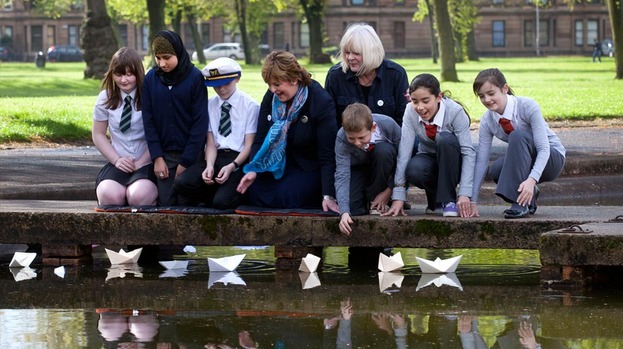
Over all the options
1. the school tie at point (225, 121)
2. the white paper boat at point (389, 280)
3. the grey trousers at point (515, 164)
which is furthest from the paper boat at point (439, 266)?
the school tie at point (225, 121)

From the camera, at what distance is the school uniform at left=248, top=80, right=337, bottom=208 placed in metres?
8.46

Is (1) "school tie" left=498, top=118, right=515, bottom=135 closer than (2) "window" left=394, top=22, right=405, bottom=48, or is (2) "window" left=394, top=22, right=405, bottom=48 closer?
(1) "school tie" left=498, top=118, right=515, bottom=135

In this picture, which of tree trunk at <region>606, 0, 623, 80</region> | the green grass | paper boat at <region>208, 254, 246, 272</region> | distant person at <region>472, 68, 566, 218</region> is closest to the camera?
distant person at <region>472, 68, 566, 218</region>

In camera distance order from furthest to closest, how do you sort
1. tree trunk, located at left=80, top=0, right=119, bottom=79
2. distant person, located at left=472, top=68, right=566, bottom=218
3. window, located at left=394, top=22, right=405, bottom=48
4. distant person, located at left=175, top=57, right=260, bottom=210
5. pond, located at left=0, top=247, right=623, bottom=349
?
window, located at left=394, top=22, right=405, bottom=48
tree trunk, located at left=80, top=0, right=119, bottom=79
distant person, located at left=175, top=57, right=260, bottom=210
distant person, located at left=472, top=68, right=566, bottom=218
pond, located at left=0, top=247, right=623, bottom=349

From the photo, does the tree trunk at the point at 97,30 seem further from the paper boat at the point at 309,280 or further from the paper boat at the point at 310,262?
the paper boat at the point at 309,280

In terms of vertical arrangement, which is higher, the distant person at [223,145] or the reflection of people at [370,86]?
the reflection of people at [370,86]

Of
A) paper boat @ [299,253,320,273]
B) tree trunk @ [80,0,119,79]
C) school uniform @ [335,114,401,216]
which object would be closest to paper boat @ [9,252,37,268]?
paper boat @ [299,253,320,273]

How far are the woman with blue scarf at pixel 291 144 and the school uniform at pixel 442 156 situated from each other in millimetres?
464

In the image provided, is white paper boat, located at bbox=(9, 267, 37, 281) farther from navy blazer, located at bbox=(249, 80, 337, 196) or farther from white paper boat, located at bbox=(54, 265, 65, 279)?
navy blazer, located at bbox=(249, 80, 337, 196)

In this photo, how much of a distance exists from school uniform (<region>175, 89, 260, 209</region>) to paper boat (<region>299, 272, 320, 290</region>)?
0.74 meters

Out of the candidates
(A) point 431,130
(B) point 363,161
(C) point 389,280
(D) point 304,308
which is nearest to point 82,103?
(B) point 363,161

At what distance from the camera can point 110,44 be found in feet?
129

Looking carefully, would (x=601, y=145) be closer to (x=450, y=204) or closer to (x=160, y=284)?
(x=450, y=204)

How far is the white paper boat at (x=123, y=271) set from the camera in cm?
841
